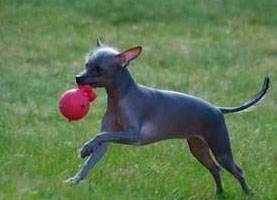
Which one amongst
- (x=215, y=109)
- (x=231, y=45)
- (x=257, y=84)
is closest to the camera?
(x=215, y=109)

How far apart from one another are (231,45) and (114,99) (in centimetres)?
949

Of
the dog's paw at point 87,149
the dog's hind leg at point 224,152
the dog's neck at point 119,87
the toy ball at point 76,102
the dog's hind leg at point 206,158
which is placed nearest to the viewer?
the dog's paw at point 87,149

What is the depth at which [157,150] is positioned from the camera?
8375 mm

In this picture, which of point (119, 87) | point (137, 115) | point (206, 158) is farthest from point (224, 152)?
point (119, 87)

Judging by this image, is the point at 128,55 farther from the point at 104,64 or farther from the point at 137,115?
the point at 137,115

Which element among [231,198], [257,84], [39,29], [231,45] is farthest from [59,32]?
[231,198]

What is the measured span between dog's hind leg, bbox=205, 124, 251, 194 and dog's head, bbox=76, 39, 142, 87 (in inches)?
36.0

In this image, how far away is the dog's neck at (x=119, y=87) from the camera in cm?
667

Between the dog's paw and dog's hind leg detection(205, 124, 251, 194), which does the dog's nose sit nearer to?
the dog's paw

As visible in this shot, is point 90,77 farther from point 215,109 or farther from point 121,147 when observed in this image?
point 121,147

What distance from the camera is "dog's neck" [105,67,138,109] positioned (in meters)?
6.67

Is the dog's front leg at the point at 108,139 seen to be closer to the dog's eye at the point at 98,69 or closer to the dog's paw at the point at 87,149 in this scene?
the dog's paw at the point at 87,149

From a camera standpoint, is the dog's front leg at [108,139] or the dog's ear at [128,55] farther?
the dog's ear at [128,55]

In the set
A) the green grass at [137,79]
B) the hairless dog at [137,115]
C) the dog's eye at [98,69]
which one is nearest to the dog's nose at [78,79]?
the hairless dog at [137,115]
